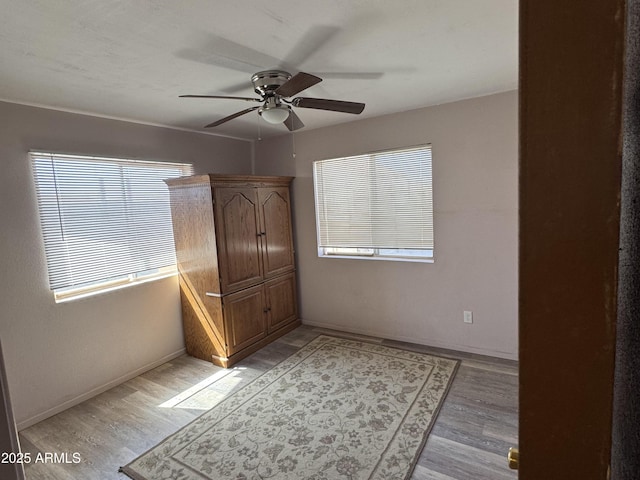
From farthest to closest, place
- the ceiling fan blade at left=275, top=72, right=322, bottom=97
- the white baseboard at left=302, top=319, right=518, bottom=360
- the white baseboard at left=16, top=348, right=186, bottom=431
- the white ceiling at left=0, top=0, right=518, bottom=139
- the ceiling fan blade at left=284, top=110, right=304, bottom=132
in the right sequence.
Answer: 1. the white baseboard at left=302, top=319, right=518, bottom=360
2. the white baseboard at left=16, top=348, right=186, bottom=431
3. the ceiling fan blade at left=284, top=110, right=304, bottom=132
4. the ceiling fan blade at left=275, top=72, right=322, bottom=97
5. the white ceiling at left=0, top=0, right=518, bottom=139

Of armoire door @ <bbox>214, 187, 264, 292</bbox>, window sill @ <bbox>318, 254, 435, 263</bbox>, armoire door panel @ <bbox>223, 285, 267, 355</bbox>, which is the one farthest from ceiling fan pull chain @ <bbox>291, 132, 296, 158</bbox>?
armoire door panel @ <bbox>223, 285, 267, 355</bbox>

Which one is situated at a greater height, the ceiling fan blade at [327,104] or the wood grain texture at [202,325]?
the ceiling fan blade at [327,104]

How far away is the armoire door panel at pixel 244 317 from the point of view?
10.7 feet

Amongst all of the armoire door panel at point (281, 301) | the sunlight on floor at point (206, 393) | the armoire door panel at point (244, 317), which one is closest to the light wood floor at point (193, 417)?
the sunlight on floor at point (206, 393)

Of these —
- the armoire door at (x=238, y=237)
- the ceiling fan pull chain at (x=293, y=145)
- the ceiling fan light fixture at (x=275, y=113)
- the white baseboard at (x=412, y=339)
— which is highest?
the ceiling fan pull chain at (x=293, y=145)

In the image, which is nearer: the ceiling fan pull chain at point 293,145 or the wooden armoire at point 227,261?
the wooden armoire at point 227,261

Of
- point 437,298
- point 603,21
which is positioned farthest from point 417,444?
point 603,21

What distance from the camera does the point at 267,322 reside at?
12.2 feet

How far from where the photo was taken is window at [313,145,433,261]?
333cm

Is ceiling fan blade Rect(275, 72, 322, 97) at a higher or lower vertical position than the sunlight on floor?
higher

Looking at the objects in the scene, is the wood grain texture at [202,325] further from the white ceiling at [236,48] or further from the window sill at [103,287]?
the white ceiling at [236,48]

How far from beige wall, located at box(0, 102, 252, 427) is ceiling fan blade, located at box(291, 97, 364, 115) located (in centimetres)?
197

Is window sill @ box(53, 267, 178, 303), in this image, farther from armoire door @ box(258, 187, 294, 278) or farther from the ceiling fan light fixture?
the ceiling fan light fixture

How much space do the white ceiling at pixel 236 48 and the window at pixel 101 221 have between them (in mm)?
525
